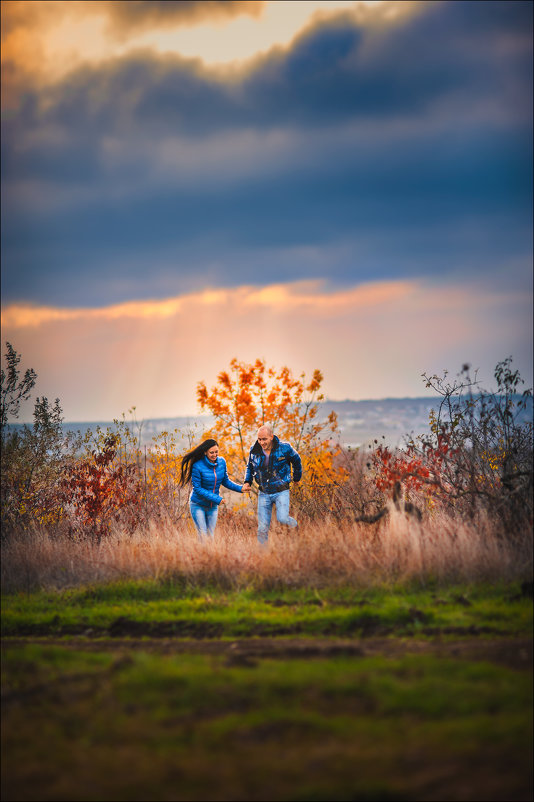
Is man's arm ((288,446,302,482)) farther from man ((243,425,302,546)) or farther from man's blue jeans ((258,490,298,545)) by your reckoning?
man's blue jeans ((258,490,298,545))

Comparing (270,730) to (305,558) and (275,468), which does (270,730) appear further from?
(275,468)

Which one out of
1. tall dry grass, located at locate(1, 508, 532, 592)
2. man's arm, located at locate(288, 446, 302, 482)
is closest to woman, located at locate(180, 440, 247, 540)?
tall dry grass, located at locate(1, 508, 532, 592)

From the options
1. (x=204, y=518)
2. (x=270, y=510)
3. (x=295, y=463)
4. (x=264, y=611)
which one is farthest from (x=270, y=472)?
(x=264, y=611)

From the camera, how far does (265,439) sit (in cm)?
1173

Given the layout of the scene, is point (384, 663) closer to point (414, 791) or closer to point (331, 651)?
point (331, 651)

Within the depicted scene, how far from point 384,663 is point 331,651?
62 cm

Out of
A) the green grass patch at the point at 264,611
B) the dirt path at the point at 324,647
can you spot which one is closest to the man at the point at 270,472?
the green grass patch at the point at 264,611

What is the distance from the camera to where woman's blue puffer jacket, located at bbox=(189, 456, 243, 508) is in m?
11.7

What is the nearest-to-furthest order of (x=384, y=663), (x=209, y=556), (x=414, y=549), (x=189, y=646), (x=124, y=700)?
(x=124, y=700) < (x=384, y=663) < (x=189, y=646) < (x=414, y=549) < (x=209, y=556)

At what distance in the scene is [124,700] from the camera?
5809 millimetres

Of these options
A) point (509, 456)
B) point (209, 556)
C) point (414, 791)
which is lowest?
point (414, 791)

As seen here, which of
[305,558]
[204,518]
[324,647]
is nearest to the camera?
[324,647]

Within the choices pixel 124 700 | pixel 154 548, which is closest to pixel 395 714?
pixel 124 700

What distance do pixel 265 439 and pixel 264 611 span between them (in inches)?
150
